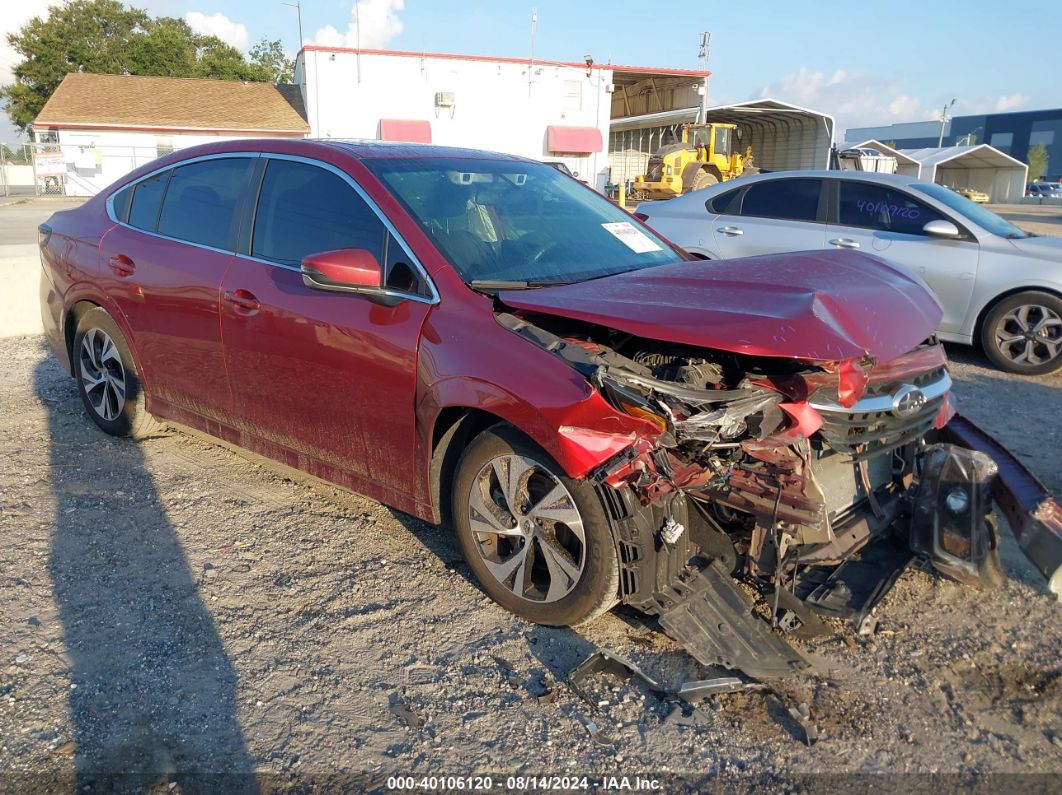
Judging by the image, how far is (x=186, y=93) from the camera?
3991cm

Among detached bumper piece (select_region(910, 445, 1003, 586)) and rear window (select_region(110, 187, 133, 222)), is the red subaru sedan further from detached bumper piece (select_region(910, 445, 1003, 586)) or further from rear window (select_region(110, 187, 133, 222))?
rear window (select_region(110, 187, 133, 222))

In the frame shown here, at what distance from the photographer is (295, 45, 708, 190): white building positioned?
34.4 m

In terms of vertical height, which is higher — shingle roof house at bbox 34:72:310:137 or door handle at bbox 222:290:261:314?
shingle roof house at bbox 34:72:310:137

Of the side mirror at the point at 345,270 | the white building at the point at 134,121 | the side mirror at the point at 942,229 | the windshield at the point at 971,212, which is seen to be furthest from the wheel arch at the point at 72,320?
the white building at the point at 134,121

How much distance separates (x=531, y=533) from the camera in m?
3.22

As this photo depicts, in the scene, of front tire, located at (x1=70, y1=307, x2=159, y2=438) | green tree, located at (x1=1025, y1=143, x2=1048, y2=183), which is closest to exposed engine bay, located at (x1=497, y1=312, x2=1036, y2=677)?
front tire, located at (x1=70, y1=307, x2=159, y2=438)

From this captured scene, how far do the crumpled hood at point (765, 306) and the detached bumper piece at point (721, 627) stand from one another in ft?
2.99

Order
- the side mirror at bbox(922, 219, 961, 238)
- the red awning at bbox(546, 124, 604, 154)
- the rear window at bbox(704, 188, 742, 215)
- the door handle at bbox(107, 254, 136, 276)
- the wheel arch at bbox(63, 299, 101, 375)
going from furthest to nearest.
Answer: the red awning at bbox(546, 124, 604, 154) → the rear window at bbox(704, 188, 742, 215) → the side mirror at bbox(922, 219, 961, 238) → the wheel arch at bbox(63, 299, 101, 375) → the door handle at bbox(107, 254, 136, 276)

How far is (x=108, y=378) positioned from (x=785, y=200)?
6194 mm

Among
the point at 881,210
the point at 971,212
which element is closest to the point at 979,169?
the point at 971,212

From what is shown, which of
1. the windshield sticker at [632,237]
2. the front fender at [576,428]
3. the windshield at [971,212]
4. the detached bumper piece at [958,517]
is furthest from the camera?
the windshield at [971,212]

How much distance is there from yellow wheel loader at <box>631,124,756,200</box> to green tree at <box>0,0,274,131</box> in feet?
128

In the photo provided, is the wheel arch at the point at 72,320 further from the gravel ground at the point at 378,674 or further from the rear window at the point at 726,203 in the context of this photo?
the rear window at the point at 726,203

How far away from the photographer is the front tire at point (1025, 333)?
7027 millimetres
